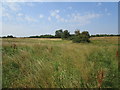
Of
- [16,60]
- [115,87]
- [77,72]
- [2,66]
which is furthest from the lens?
[16,60]

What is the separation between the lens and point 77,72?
9.59 ft

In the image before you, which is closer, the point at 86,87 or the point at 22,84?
the point at 86,87

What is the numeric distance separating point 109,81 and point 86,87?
66 centimetres

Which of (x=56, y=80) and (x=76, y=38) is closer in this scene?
(x=56, y=80)

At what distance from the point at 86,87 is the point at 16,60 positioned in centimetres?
247

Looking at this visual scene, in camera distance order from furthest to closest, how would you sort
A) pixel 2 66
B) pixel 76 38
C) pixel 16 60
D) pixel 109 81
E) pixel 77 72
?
pixel 76 38, pixel 16 60, pixel 2 66, pixel 77 72, pixel 109 81

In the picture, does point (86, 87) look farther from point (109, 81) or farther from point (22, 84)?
point (22, 84)

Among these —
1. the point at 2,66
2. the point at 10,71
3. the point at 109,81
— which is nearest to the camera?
the point at 109,81

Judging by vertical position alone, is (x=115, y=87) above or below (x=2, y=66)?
below

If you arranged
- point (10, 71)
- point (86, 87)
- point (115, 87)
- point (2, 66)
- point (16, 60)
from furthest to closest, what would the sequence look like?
point (16, 60) < point (2, 66) < point (10, 71) < point (115, 87) < point (86, 87)

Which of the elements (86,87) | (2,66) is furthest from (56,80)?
(2,66)

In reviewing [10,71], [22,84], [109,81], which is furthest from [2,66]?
[109,81]

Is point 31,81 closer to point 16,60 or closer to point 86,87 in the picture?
point 86,87

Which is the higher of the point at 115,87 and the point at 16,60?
the point at 16,60
